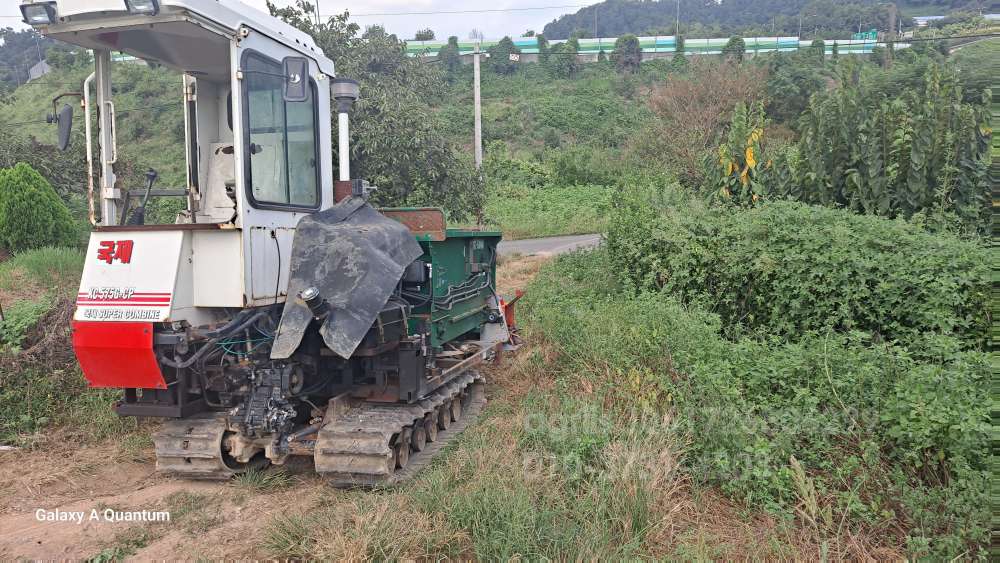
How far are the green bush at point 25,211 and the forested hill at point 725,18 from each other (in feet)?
173

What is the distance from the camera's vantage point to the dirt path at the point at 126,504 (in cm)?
436

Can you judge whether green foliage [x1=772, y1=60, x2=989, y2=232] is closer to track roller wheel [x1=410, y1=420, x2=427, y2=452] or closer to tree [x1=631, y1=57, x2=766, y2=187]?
track roller wheel [x1=410, y1=420, x2=427, y2=452]

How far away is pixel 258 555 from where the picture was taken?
411cm

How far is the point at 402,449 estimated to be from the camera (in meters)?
5.54

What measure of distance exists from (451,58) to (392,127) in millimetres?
53160

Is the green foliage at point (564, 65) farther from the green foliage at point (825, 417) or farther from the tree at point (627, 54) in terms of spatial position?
the green foliage at point (825, 417)

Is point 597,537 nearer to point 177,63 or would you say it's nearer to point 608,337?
point 608,337

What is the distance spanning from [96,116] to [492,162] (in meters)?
30.1

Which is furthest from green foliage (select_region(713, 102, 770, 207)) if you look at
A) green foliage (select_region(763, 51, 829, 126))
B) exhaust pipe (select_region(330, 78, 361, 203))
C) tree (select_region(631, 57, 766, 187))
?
green foliage (select_region(763, 51, 829, 126))

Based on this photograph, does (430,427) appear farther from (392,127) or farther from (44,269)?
(44,269)

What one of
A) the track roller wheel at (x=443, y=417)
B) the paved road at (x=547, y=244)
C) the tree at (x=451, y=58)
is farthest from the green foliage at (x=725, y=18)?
the track roller wheel at (x=443, y=417)

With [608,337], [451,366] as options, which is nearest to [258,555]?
[451,366]

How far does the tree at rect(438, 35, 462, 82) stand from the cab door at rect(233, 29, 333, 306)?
5467cm

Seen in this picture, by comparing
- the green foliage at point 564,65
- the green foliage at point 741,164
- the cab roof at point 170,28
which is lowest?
the green foliage at point 741,164
